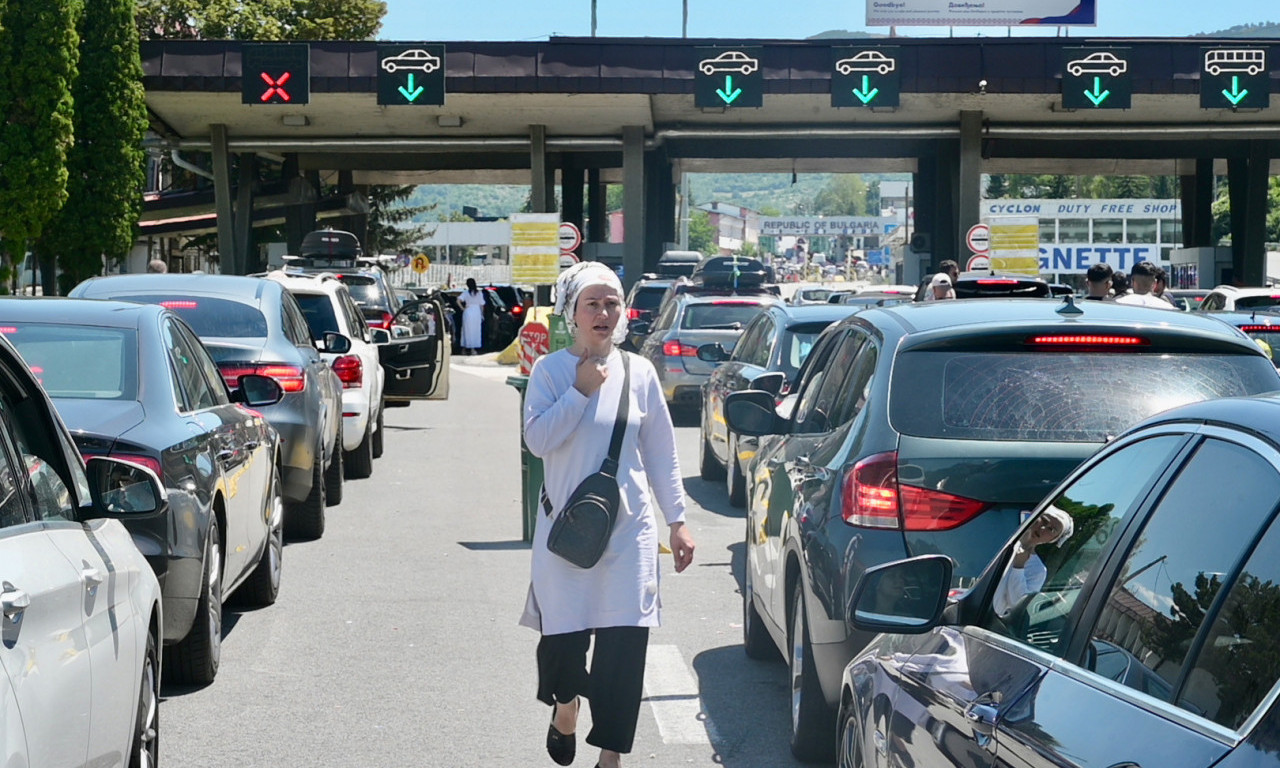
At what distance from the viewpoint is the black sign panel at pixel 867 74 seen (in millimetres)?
31327

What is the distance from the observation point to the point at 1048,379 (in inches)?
228

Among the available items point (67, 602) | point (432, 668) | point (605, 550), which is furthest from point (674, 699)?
point (67, 602)

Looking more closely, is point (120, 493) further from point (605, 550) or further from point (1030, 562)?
point (1030, 562)

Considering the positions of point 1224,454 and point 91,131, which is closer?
point 1224,454

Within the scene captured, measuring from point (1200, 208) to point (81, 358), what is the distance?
151 ft

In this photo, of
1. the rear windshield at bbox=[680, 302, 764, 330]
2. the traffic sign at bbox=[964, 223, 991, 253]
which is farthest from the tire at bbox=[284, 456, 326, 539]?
the traffic sign at bbox=[964, 223, 991, 253]

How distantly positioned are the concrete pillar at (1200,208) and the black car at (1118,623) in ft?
154

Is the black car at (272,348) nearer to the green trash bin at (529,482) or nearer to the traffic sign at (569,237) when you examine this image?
the green trash bin at (529,482)

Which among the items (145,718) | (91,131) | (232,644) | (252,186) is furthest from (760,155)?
(145,718)

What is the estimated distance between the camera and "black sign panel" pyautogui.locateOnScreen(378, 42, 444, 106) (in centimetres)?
3112

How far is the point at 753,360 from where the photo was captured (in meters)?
14.3

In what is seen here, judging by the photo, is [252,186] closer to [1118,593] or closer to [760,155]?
[760,155]

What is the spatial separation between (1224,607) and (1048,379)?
333 cm

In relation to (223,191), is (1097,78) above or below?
above
